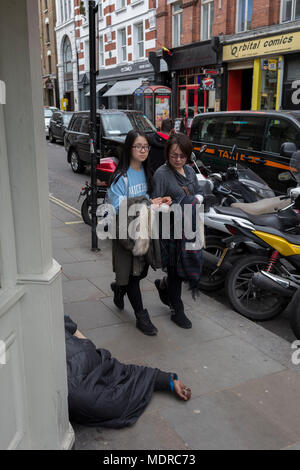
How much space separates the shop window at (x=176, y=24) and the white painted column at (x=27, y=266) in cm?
2290

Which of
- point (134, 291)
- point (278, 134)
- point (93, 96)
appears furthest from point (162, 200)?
point (278, 134)

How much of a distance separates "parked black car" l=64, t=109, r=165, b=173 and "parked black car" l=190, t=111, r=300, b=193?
2.00 meters

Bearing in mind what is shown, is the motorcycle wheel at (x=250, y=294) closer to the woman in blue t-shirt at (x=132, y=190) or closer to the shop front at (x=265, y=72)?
the woman in blue t-shirt at (x=132, y=190)

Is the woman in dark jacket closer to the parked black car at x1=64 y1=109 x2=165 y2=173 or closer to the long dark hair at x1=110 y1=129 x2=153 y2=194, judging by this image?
the long dark hair at x1=110 y1=129 x2=153 y2=194

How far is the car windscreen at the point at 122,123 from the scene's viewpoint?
11.9 m

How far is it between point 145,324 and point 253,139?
17.2 feet

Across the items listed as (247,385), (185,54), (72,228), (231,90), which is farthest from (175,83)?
(247,385)

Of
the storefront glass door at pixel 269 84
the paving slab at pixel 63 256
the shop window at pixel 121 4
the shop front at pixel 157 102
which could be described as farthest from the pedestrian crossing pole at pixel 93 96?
the shop window at pixel 121 4

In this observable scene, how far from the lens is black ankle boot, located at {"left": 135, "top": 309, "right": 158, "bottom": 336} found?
13.1 feet

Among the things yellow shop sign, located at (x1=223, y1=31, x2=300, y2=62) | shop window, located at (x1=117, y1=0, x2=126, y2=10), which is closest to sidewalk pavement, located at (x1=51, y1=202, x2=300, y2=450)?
yellow shop sign, located at (x1=223, y1=31, x2=300, y2=62)

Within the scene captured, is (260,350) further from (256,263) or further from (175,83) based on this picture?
(175,83)

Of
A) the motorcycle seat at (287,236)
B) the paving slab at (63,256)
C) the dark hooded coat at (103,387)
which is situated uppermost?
the motorcycle seat at (287,236)

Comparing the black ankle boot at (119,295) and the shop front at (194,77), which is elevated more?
the shop front at (194,77)
